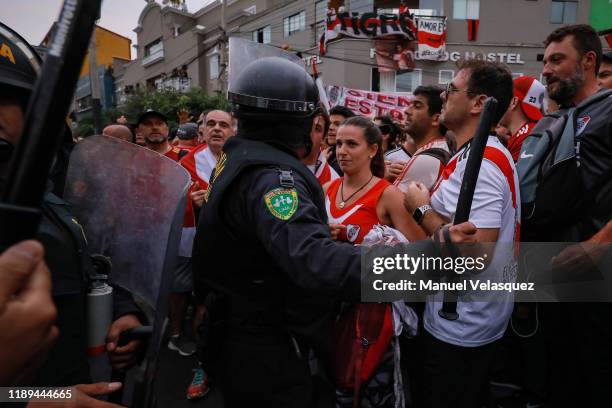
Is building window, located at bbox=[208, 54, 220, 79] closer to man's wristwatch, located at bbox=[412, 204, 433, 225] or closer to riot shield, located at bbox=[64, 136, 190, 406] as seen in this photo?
man's wristwatch, located at bbox=[412, 204, 433, 225]

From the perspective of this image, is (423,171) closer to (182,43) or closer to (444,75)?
(444,75)

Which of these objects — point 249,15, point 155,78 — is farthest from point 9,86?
point 155,78

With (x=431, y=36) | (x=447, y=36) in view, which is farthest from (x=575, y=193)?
(x=447, y=36)

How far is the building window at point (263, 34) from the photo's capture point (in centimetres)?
2542

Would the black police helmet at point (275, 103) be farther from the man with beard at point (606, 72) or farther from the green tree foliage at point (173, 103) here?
Result: the green tree foliage at point (173, 103)

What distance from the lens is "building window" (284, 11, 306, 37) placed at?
75.4 ft

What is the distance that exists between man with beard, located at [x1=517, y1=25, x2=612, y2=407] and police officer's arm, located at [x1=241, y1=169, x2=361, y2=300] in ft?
4.38

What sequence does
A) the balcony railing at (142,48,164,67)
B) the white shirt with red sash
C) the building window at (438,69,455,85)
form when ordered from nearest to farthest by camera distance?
the white shirt with red sash < the building window at (438,69,455,85) < the balcony railing at (142,48,164,67)

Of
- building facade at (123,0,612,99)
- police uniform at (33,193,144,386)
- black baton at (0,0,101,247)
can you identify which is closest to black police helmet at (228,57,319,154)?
police uniform at (33,193,144,386)

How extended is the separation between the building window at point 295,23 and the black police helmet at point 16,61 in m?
23.8

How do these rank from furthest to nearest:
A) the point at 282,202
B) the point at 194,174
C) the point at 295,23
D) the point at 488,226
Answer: the point at 295,23 → the point at 194,174 → the point at 488,226 → the point at 282,202

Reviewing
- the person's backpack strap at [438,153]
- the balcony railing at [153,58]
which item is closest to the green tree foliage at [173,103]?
the balcony railing at [153,58]

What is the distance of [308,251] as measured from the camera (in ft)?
4.31

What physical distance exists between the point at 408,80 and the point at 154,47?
27401 millimetres
